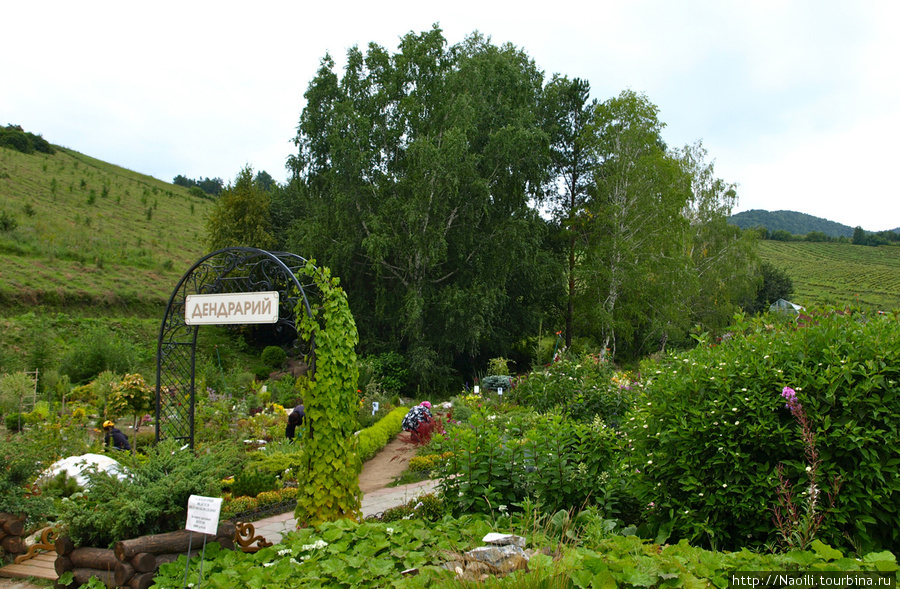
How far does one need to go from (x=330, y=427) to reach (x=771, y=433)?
324cm

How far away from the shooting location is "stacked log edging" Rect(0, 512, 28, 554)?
180 inches

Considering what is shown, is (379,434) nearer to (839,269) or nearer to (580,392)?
(580,392)

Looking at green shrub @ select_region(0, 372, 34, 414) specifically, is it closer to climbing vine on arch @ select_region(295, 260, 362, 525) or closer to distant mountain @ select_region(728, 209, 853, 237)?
climbing vine on arch @ select_region(295, 260, 362, 525)

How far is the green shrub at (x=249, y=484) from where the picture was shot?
262 inches

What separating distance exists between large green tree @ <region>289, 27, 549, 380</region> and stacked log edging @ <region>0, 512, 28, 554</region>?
38.4 ft

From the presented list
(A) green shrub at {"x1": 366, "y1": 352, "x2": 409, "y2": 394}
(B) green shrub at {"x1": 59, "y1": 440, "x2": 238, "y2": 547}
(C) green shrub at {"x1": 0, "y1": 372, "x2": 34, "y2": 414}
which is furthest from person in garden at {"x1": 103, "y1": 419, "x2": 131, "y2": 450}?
(A) green shrub at {"x1": 366, "y1": 352, "x2": 409, "y2": 394}

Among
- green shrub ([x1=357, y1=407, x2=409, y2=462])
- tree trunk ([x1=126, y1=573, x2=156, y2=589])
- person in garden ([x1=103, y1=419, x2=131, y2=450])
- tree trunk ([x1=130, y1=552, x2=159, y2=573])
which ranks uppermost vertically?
tree trunk ([x1=130, y1=552, x2=159, y2=573])

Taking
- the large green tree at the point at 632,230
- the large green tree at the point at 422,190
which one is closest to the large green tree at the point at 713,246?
the large green tree at the point at 632,230

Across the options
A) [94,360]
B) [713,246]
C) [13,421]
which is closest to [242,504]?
[13,421]

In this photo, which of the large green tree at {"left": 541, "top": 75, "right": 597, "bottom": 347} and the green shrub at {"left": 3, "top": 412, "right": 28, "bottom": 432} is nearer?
the green shrub at {"left": 3, "top": 412, "right": 28, "bottom": 432}

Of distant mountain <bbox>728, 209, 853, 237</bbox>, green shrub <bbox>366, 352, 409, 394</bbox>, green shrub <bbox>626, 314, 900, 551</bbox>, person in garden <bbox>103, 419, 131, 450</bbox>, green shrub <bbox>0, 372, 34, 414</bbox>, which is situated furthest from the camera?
distant mountain <bbox>728, 209, 853, 237</bbox>

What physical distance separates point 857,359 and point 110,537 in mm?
5120

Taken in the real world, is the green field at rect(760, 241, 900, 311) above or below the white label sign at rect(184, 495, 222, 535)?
above

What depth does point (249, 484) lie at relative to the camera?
667 centimetres
